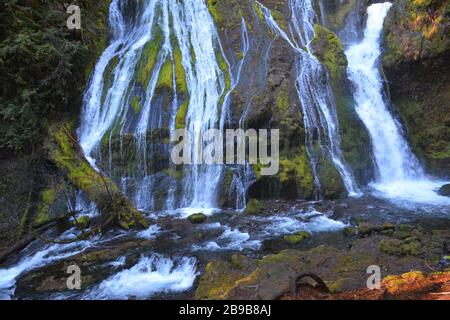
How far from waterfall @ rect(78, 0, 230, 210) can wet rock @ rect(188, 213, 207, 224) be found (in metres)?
1.13

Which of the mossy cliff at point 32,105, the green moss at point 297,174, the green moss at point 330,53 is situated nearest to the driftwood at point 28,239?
the mossy cliff at point 32,105

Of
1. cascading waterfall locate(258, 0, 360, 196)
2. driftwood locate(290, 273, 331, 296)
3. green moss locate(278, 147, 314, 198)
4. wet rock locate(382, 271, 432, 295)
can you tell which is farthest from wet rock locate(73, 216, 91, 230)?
wet rock locate(382, 271, 432, 295)

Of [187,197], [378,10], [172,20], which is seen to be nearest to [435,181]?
[187,197]

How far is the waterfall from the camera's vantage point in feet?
38.0

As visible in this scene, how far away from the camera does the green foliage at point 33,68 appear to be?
35.9 feet

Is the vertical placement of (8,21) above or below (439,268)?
above

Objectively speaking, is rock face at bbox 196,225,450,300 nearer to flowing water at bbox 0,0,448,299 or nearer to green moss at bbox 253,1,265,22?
flowing water at bbox 0,0,448,299

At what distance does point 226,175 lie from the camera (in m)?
11.4

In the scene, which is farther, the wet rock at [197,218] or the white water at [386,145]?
the white water at [386,145]

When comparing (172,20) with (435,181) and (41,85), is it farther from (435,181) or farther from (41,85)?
(435,181)

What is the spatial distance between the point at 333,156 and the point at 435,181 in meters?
4.62

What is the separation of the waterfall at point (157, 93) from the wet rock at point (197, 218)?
1.13 m

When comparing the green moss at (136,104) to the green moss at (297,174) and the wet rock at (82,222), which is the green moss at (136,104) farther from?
the green moss at (297,174)

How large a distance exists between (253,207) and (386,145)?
22.8ft
